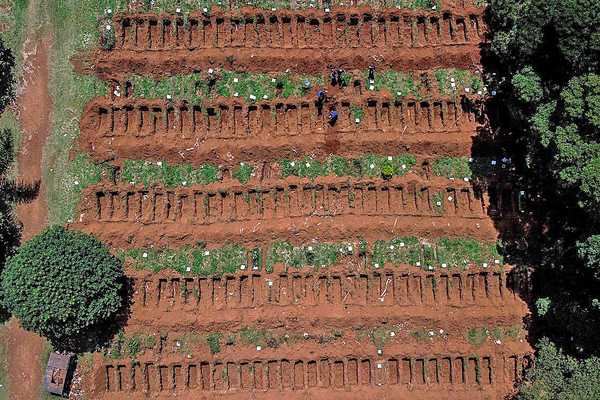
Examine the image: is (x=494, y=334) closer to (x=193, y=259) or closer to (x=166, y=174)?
(x=193, y=259)

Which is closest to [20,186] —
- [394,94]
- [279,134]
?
[279,134]

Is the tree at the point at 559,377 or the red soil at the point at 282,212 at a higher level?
the red soil at the point at 282,212

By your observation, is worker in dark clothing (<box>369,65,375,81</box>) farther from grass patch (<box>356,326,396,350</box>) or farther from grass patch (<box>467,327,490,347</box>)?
grass patch (<box>467,327,490,347</box>)

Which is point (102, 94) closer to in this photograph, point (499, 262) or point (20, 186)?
point (20, 186)

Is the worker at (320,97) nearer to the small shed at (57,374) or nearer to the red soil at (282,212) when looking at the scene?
the red soil at (282,212)

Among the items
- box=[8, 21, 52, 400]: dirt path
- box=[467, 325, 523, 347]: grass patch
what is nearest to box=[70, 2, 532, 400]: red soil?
box=[467, 325, 523, 347]: grass patch

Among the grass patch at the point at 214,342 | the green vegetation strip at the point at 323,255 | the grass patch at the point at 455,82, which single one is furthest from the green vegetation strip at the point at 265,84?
the grass patch at the point at 214,342
